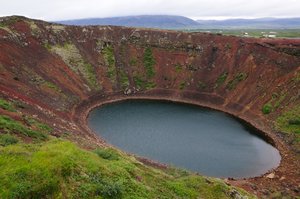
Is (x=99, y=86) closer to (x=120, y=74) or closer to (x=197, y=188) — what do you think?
(x=120, y=74)

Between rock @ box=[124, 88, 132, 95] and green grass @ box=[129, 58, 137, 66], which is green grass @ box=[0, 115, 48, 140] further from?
green grass @ box=[129, 58, 137, 66]

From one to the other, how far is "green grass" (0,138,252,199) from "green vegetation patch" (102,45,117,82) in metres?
64.3

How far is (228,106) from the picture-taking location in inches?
3012

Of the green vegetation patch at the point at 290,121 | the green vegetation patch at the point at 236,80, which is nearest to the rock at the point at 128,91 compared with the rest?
the green vegetation patch at the point at 236,80

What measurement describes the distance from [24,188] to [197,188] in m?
13.5

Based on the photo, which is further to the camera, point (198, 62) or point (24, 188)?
point (198, 62)

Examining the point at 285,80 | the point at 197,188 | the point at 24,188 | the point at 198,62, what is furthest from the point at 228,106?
the point at 24,188

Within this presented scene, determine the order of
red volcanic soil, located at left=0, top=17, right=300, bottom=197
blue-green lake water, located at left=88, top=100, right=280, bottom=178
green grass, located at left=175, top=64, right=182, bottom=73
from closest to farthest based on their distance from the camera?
blue-green lake water, located at left=88, top=100, right=280, bottom=178
red volcanic soil, located at left=0, top=17, right=300, bottom=197
green grass, located at left=175, top=64, right=182, bottom=73

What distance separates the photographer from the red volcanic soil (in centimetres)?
6925

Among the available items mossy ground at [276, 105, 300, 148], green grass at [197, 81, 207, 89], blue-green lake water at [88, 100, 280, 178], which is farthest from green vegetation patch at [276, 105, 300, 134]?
green grass at [197, 81, 207, 89]

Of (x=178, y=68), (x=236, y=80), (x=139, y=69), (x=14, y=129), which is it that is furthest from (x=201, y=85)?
(x=14, y=129)

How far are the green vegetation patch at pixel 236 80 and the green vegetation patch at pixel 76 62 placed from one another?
3072 centimetres

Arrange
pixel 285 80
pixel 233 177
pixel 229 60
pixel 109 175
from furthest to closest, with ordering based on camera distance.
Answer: pixel 229 60, pixel 285 80, pixel 233 177, pixel 109 175

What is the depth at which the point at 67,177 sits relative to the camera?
19938 mm
